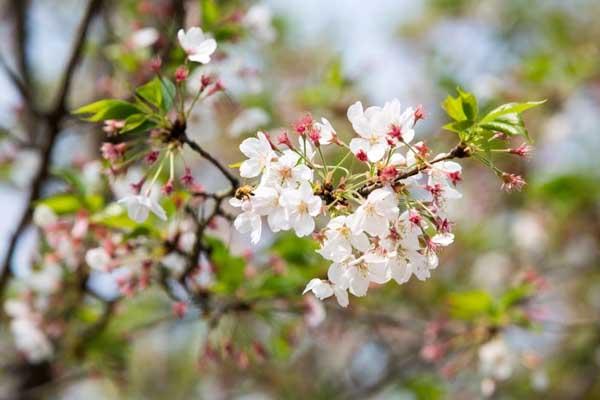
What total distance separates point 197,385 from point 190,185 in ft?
18.1

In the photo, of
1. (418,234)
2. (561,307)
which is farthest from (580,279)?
(418,234)

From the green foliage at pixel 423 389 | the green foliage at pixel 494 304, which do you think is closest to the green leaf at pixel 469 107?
the green foliage at pixel 494 304

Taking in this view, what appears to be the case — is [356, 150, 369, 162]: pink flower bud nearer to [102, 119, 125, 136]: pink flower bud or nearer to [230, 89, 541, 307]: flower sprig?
[230, 89, 541, 307]: flower sprig

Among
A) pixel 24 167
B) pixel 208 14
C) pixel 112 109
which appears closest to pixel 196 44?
pixel 112 109

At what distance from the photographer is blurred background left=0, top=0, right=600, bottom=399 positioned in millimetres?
2832

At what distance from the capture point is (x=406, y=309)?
5.14 meters

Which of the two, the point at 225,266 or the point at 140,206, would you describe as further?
the point at 225,266

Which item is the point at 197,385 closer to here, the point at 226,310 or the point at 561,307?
the point at 561,307

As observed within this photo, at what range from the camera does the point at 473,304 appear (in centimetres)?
280

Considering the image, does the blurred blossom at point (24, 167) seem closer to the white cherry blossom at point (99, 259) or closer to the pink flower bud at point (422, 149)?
the white cherry blossom at point (99, 259)

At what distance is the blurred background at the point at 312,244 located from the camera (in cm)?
283

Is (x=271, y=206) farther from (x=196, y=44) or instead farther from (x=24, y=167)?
(x=24, y=167)

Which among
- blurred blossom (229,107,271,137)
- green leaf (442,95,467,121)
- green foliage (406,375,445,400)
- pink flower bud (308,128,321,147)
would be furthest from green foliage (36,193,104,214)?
green foliage (406,375,445,400)

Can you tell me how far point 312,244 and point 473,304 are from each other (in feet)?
2.64
